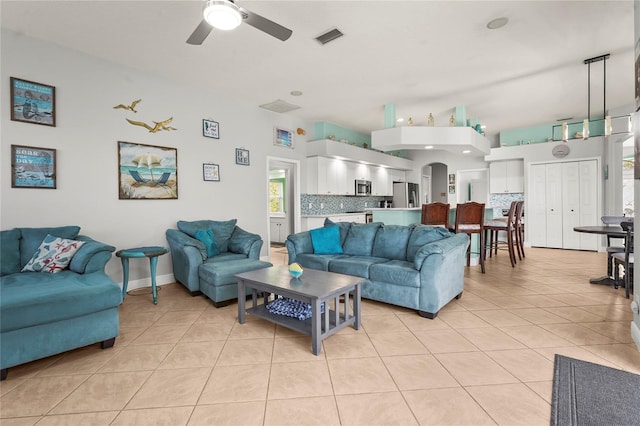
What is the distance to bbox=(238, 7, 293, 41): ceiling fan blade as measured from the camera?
2.29 m

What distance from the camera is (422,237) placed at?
3.56 m

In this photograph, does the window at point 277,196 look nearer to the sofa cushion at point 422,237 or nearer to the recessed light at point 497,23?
the sofa cushion at point 422,237

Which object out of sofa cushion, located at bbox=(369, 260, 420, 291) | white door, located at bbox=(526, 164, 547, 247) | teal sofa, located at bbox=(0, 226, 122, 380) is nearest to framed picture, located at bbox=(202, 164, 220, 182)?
teal sofa, located at bbox=(0, 226, 122, 380)

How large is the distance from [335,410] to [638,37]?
3.35m

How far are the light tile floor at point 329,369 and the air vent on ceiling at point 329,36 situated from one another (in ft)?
9.57

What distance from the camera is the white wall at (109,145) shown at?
3.30m

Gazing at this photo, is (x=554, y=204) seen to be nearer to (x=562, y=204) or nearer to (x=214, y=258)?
(x=562, y=204)

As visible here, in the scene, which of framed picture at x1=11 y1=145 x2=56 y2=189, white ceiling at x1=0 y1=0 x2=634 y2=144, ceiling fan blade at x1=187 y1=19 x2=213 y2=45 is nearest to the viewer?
ceiling fan blade at x1=187 y1=19 x2=213 y2=45

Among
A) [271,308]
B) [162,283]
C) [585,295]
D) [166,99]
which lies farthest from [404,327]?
[166,99]

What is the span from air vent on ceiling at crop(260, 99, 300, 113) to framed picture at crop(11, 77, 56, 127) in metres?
2.99

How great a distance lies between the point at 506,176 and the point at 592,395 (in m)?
7.05

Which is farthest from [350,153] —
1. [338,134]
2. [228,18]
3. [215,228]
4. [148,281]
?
[228,18]

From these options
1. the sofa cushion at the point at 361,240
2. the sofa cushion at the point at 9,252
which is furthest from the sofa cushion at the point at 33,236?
the sofa cushion at the point at 361,240

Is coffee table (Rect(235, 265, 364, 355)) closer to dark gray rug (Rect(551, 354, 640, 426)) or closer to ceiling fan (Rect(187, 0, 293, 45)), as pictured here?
dark gray rug (Rect(551, 354, 640, 426))
